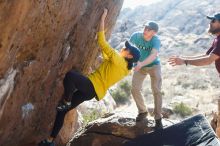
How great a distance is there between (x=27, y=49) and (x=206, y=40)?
175ft

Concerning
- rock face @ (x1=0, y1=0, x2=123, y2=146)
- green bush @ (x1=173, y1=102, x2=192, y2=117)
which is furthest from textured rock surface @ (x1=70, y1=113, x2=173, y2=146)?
green bush @ (x1=173, y1=102, x2=192, y2=117)

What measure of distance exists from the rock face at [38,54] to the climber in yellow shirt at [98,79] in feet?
2.14

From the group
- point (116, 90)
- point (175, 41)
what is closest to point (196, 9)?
point (175, 41)

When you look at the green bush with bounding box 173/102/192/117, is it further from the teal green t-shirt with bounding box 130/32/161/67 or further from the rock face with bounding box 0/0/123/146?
A: the teal green t-shirt with bounding box 130/32/161/67

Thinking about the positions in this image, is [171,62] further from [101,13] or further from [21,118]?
[21,118]

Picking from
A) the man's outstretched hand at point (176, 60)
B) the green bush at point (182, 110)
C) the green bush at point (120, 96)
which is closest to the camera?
the man's outstretched hand at point (176, 60)

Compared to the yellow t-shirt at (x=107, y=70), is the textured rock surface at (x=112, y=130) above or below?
below

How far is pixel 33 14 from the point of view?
7348mm

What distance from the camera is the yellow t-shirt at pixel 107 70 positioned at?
8.45 m

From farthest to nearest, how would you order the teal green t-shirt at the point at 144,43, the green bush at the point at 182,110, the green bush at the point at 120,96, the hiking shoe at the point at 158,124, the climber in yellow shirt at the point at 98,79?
the green bush at the point at 120,96 < the green bush at the point at 182,110 < the hiking shoe at the point at 158,124 < the teal green t-shirt at the point at 144,43 < the climber in yellow shirt at the point at 98,79

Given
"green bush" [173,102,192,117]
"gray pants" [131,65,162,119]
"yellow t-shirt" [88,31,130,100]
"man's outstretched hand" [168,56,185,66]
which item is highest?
"man's outstretched hand" [168,56,185,66]

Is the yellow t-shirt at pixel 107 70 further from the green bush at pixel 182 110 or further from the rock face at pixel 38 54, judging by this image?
the green bush at pixel 182 110

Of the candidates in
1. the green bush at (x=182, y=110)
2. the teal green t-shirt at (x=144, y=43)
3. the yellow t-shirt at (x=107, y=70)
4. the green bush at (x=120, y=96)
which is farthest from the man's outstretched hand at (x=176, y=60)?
the green bush at (x=120, y=96)

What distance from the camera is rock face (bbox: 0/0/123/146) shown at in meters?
7.16
